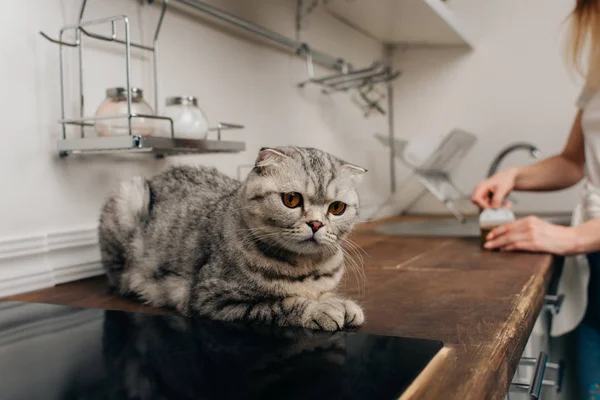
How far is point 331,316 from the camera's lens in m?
0.78

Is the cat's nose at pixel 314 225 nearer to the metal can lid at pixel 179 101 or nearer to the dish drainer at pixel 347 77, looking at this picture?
the metal can lid at pixel 179 101

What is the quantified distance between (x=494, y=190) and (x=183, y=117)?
38.6 inches

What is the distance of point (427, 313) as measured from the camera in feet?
2.91

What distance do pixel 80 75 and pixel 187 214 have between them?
39cm

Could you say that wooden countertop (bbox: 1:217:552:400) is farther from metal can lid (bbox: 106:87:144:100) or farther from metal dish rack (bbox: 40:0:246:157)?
metal can lid (bbox: 106:87:144:100)

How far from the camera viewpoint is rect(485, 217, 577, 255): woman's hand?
4.56 ft

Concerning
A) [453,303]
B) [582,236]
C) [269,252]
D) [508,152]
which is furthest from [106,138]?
[508,152]

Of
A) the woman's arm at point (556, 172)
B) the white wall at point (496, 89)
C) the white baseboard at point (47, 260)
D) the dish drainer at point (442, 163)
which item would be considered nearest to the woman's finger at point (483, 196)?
the woman's arm at point (556, 172)

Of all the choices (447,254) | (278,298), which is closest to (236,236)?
(278,298)

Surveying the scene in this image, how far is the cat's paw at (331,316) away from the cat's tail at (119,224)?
476mm

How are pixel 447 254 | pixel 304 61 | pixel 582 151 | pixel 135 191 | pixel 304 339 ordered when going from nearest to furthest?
pixel 304 339, pixel 135 191, pixel 447 254, pixel 582 151, pixel 304 61

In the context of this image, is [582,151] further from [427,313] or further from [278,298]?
[278,298]

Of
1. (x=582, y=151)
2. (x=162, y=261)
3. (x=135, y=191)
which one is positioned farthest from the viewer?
(x=582, y=151)

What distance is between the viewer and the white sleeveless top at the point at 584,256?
1.48 m
